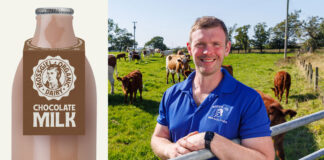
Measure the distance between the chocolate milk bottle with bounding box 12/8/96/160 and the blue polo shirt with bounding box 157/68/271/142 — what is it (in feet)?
1.26

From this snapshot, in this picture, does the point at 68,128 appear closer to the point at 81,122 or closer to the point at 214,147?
the point at 81,122

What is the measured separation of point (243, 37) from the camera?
15258 mm

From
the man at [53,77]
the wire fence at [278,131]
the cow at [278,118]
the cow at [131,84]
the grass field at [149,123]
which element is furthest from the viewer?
the cow at [131,84]

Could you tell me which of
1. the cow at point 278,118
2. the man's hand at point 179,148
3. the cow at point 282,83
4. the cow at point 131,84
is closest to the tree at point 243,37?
the cow at point 282,83

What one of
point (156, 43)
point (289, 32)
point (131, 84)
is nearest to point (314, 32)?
point (289, 32)

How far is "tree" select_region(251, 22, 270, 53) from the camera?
1410 centimetres

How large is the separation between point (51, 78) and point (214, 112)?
48 centimetres

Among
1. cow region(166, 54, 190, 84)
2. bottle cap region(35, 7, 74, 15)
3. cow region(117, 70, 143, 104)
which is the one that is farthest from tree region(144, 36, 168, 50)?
bottle cap region(35, 7, 74, 15)

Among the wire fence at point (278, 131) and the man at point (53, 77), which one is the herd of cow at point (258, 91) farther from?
the man at point (53, 77)

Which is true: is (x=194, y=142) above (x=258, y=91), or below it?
above

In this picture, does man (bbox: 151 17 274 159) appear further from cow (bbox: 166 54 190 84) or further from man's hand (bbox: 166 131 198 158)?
cow (bbox: 166 54 190 84)

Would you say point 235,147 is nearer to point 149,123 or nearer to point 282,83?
point 149,123

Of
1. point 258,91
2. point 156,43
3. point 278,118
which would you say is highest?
point 156,43

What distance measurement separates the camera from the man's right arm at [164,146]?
2.51 ft
